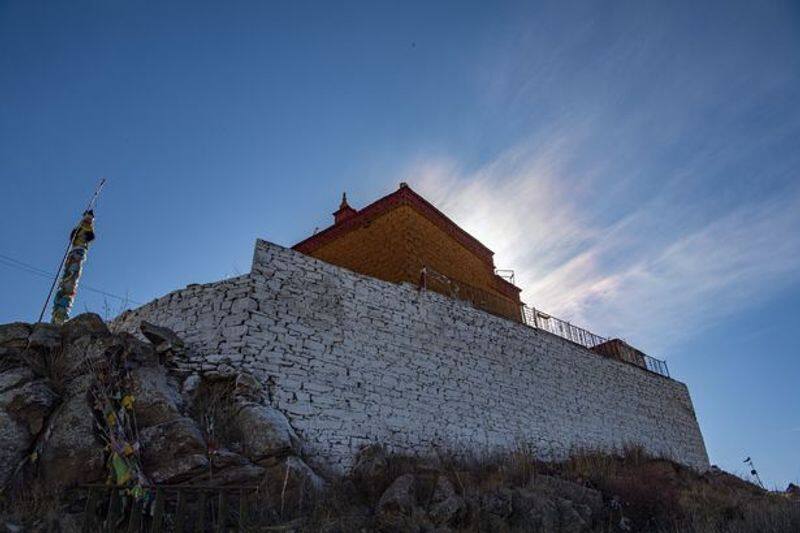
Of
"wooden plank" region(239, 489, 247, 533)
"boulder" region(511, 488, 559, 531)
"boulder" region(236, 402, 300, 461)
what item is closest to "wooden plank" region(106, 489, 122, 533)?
"wooden plank" region(239, 489, 247, 533)

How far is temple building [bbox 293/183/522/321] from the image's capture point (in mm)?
14578

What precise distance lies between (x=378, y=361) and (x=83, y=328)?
5.37 m

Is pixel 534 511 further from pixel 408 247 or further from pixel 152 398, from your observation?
pixel 408 247

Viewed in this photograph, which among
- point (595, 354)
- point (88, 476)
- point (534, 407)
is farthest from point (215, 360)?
point (595, 354)

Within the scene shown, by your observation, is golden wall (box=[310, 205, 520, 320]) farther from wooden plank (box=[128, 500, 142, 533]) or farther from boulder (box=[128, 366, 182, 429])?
wooden plank (box=[128, 500, 142, 533])

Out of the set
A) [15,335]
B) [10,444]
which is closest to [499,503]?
[10,444]

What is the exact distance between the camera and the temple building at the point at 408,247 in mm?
14578

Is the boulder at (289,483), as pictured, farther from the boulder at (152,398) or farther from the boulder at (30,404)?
the boulder at (30,404)

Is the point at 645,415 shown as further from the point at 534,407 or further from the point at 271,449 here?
the point at 271,449

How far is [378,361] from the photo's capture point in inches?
396

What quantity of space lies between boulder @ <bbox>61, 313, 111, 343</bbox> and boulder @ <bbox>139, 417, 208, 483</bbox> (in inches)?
87.7

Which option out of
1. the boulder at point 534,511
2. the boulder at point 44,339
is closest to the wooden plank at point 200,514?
the boulder at point 44,339

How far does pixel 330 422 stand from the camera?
28.2 ft

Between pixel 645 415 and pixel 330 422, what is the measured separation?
13.4 metres
